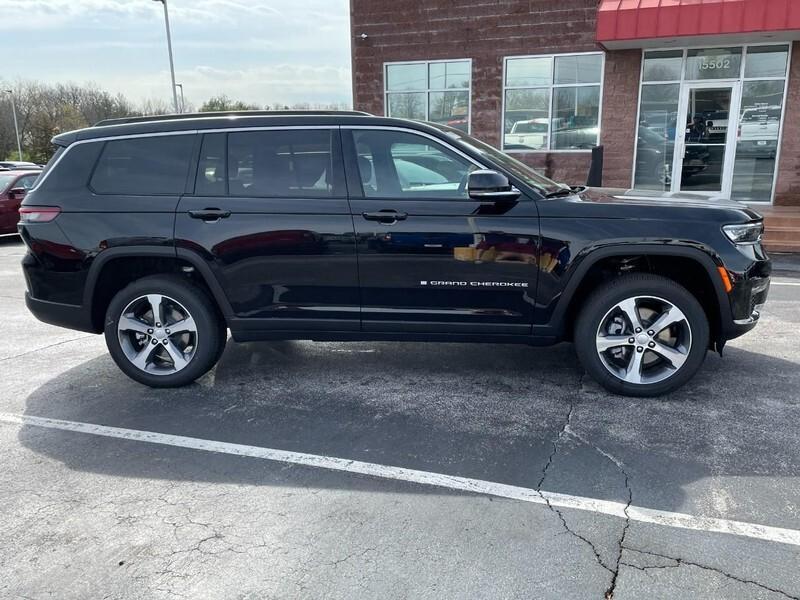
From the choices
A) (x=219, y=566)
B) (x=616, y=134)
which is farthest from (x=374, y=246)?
(x=616, y=134)

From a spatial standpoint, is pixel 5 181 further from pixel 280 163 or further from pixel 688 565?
pixel 688 565

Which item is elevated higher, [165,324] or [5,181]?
[5,181]

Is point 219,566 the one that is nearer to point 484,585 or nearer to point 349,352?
point 484,585

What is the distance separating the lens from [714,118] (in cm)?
1261

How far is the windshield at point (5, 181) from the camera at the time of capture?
42.4ft

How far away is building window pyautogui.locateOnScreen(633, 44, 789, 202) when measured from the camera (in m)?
12.1

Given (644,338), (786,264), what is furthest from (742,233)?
(786,264)

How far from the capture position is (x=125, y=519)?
304cm

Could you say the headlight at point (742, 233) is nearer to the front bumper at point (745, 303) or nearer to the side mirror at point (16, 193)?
the front bumper at point (745, 303)

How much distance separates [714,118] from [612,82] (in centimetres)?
209

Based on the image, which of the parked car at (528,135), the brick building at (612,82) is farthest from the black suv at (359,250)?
the parked car at (528,135)

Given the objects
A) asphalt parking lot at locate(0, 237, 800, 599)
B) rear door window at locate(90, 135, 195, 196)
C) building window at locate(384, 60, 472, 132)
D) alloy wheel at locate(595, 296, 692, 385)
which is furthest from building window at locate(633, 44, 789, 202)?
rear door window at locate(90, 135, 195, 196)

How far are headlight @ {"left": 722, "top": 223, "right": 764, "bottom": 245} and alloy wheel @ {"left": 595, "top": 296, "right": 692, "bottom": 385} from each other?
560 millimetres

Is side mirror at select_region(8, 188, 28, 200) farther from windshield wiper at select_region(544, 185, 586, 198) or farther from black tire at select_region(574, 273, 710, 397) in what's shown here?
black tire at select_region(574, 273, 710, 397)
